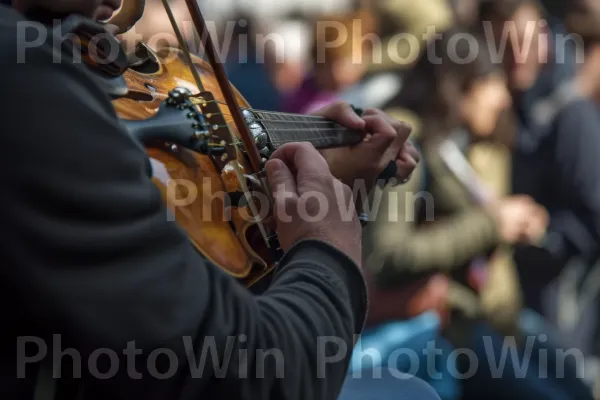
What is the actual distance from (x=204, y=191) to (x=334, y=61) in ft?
7.17

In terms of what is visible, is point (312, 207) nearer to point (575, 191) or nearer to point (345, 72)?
point (345, 72)

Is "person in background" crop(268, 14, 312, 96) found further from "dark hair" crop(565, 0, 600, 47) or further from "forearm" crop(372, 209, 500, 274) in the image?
"dark hair" crop(565, 0, 600, 47)

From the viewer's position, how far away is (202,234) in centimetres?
91

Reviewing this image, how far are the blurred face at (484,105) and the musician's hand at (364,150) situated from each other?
1.56 meters

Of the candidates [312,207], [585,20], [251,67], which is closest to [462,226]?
[251,67]

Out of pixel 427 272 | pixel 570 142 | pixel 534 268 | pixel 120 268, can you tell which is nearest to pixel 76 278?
pixel 120 268

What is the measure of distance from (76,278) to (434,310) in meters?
2.12

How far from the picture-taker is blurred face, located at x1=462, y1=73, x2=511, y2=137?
286 centimetres

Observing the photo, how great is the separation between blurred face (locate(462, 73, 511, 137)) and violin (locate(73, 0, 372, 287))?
1858 mm

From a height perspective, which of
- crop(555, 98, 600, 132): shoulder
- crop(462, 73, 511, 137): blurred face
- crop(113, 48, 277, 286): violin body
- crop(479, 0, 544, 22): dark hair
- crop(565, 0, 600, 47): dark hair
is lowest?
crop(555, 98, 600, 132): shoulder

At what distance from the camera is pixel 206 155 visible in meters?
0.98

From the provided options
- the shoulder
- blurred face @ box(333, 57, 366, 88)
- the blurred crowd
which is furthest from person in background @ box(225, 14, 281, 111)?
the shoulder

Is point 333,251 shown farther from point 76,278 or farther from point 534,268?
point 534,268

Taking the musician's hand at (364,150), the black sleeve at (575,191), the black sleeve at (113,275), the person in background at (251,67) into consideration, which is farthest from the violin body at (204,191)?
the black sleeve at (575,191)
